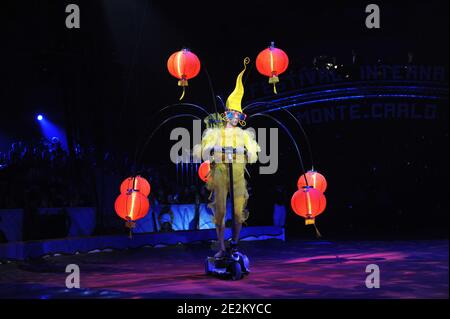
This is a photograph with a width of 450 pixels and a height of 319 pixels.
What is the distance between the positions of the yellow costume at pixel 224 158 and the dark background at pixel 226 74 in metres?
5.31

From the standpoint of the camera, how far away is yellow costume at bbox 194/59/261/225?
549 cm

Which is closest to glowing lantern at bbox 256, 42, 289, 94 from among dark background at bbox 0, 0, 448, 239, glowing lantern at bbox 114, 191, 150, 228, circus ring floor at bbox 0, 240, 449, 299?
glowing lantern at bbox 114, 191, 150, 228

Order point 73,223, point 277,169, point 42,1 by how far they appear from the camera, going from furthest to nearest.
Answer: point 277,169 < point 42,1 < point 73,223

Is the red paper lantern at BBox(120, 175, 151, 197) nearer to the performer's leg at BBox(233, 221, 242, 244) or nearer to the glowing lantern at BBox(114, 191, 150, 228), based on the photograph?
the glowing lantern at BBox(114, 191, 150, 228)

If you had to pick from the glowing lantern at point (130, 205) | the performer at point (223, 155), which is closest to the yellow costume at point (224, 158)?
the performer at point (223, 155)

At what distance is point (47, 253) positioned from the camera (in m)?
7.86

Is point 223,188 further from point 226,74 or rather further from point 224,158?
point 226,74

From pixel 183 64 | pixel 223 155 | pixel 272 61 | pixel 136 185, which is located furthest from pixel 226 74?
pixel 223 155

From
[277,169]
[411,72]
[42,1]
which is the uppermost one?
[42,1]

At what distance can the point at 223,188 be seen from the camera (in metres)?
5.62

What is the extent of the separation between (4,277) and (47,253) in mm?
1930

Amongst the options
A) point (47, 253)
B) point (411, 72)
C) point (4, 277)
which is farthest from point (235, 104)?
point (411, 72)

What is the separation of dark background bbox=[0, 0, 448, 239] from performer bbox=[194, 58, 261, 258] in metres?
5.31
